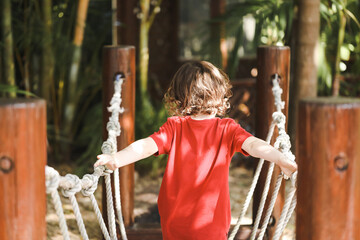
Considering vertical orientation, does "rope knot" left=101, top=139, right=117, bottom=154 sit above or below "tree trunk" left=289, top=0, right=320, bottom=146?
below

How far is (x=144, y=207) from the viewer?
10.7 ft

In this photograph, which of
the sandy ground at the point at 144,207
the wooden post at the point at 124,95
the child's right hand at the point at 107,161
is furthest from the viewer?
the sandy ground at the point at 144,207

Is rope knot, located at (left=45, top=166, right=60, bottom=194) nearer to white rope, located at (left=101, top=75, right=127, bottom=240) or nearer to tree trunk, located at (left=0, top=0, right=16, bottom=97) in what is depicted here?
white rope, located at (left=101, top=75, right=127, bottom=240)

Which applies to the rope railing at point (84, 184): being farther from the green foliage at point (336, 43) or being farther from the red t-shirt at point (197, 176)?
the green foliage at point (336, 43)

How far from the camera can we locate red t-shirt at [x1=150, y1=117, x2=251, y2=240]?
1.59 m

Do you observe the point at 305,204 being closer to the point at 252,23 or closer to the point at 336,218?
the point at 336,218

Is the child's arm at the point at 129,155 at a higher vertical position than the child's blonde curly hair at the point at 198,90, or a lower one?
lower

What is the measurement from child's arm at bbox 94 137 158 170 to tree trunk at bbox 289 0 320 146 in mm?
1582

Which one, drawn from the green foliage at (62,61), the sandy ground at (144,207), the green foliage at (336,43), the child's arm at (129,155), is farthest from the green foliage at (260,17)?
the child's arm at (129,155)

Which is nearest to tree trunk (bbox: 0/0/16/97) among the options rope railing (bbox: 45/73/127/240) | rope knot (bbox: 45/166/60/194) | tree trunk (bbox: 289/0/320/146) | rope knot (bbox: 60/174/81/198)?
rope railing (bbox: 45/73/127/240)

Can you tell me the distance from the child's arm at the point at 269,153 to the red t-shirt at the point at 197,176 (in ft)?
0.14

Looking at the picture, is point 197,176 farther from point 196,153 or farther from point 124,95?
point 124,95

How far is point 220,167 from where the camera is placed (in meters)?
1.61

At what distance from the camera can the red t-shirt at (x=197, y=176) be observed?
5.22 ft
